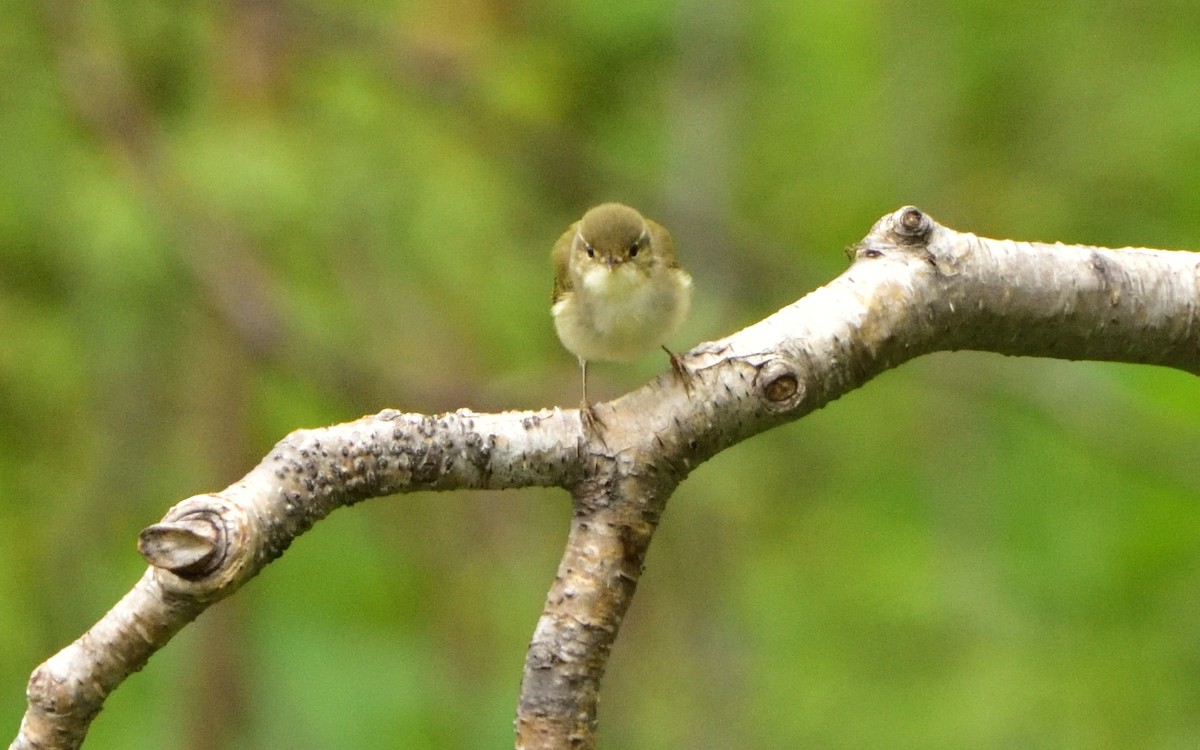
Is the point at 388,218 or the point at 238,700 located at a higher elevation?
the point at 388,218

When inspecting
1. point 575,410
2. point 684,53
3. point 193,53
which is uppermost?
point 684,53

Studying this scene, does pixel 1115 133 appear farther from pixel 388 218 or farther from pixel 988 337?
pixel 988 337

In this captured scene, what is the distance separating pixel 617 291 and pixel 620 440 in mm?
1482

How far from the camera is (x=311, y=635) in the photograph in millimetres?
6973

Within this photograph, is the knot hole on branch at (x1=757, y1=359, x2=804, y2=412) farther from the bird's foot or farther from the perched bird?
the perched bird

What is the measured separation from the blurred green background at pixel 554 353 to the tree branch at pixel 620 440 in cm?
264

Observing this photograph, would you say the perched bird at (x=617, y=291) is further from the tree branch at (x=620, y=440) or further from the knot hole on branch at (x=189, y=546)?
the knot hole on branch at (x=189, y=546)

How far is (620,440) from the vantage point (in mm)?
2219

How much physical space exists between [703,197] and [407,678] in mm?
2734

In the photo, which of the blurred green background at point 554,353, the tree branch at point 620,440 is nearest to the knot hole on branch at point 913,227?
the tree branch at point 620,440

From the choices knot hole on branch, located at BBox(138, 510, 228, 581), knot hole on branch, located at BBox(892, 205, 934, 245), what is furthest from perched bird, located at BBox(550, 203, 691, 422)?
knot hole on branch, located at BBox(138, 510, 228, 581)

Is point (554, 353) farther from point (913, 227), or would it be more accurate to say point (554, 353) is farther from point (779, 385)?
point (779, 385)

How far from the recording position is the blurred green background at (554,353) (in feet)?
17.3

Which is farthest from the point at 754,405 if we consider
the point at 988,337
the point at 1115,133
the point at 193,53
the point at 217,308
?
the point at 1115,133
